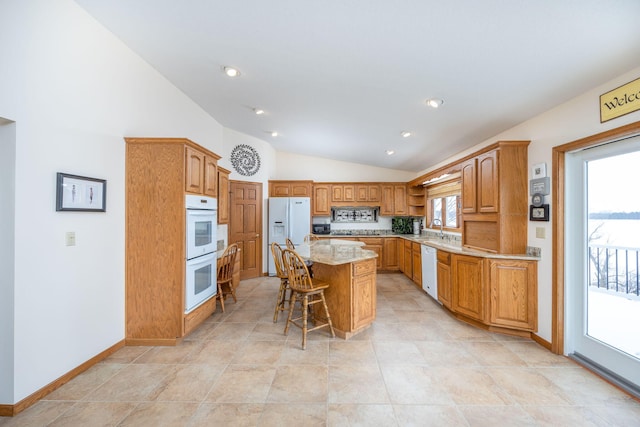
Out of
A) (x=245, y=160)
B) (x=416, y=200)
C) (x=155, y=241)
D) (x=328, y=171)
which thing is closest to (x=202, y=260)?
(x=155, y=241)

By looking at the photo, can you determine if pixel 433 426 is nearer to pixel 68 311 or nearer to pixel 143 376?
pixel 143 376

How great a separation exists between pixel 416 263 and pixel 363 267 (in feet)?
7.38

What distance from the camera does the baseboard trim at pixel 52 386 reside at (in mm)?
1639

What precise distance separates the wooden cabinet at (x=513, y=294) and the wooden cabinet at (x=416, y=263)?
161cm

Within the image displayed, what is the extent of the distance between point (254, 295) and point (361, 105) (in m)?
3.21

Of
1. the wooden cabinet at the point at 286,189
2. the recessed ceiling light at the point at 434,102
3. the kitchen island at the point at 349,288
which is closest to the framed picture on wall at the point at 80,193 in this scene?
the kitchen island at the point at 349,288

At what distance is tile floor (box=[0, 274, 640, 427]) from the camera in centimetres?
163

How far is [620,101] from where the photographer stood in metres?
1.89

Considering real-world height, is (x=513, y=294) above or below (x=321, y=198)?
below

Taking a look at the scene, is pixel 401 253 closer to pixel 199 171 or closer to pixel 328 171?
pixel 328 171

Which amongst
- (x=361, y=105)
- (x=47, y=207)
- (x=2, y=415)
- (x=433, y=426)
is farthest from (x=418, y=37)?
(x=2, y=415)

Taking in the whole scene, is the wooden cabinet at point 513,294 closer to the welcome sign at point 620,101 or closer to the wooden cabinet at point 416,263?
the welcome sign at point 620,101

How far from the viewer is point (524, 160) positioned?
2.77 metres

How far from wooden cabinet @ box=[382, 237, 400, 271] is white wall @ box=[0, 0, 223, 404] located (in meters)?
4.64
